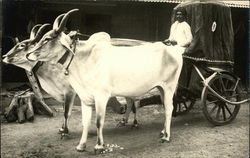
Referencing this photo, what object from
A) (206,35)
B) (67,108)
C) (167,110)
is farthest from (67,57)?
(206,35)

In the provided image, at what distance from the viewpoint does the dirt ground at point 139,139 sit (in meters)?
5.30

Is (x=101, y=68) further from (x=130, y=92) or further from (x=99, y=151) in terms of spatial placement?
(x=99, y=151)

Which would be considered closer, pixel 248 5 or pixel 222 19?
pixel 222 19

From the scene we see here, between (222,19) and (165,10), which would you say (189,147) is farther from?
(165,10)

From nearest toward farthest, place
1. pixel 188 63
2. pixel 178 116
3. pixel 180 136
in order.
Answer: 1. pixel 180 136
2. pixel 188 63
3. pixel 178 116

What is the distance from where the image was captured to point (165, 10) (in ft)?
33.8

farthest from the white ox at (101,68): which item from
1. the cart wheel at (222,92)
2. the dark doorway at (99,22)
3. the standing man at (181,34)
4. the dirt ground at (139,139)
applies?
the dark doorway at (99,22)

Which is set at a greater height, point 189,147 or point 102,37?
point 102,37

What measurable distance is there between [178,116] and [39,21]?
172 inches

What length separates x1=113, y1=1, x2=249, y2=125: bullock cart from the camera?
21.2ft

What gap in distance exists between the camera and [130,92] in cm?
542

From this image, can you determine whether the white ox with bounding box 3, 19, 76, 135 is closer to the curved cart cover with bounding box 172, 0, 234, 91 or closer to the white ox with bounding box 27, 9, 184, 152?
the white ox with bounding box 27, 9, 184, 152

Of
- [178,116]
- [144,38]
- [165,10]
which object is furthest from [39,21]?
[178,116]

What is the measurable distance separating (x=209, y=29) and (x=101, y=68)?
2359mm
